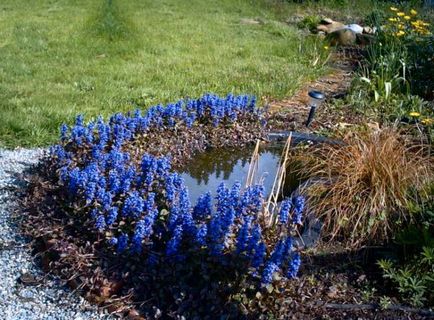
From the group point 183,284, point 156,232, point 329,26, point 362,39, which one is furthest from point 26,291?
point 329,26

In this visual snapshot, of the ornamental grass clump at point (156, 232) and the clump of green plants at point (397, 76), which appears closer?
the ornamental grass clump at point (156, 232)

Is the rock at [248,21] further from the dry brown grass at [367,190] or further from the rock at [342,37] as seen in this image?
the dry brown grass at [367,190]

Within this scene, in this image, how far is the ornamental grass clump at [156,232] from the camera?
306 centimetres

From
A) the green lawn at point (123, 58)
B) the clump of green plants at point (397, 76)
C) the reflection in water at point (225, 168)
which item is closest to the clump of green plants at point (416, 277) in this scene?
the reflection in water at point (225, 168)

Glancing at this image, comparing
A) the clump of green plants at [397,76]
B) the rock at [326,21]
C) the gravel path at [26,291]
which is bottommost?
the gravel path at [26,291]

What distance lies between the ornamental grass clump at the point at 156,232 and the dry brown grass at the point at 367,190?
15.1 inches

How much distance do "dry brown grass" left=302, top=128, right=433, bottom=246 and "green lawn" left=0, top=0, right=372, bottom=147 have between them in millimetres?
2460

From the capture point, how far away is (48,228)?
3.62 m

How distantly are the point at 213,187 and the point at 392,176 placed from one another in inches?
48.4

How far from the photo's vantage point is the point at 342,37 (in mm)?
9453

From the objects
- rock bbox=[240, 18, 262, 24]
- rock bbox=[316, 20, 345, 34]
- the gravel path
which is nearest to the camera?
the gravel path

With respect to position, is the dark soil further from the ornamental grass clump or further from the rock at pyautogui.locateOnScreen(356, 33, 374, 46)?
the rock at pyautogui.locateOnScreen(356, 33, 374, 46)

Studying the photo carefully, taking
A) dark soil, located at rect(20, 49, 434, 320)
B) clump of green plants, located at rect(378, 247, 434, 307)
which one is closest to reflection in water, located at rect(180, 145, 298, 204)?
dark soil, located at rect(20, 49, 434, 320)

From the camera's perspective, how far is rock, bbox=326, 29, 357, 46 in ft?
31.0
